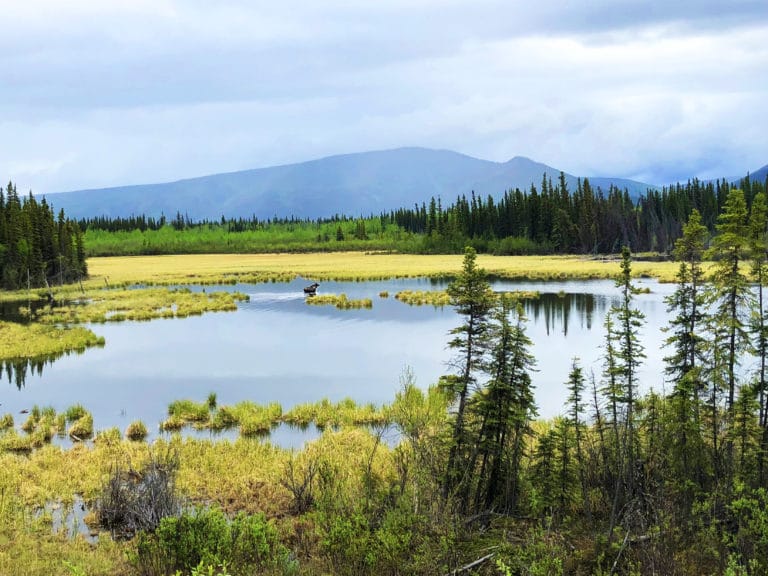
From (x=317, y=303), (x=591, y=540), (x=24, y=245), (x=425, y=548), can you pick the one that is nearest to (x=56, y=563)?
(x=425, y=548)

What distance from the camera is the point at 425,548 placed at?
31.0 feet

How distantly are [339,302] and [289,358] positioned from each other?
24263mm

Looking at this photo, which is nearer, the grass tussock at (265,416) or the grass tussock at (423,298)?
the grass tussock at (265,416)

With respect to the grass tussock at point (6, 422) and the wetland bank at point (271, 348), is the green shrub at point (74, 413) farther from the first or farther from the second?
the grass tussock at point (6, 422)

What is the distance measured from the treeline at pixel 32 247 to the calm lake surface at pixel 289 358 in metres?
35.9

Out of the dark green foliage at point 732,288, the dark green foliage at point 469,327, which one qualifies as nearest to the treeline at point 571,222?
the dark green foliage at point 732,288

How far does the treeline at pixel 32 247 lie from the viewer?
7869 cm

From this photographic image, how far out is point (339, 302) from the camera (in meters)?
61.2

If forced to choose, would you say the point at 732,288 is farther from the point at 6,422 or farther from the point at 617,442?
the point at 6,422

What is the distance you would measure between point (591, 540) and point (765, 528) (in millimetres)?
2626

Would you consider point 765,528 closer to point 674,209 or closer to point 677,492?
point 677,492

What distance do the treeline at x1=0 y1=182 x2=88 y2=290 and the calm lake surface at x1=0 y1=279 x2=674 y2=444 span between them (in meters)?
35.9

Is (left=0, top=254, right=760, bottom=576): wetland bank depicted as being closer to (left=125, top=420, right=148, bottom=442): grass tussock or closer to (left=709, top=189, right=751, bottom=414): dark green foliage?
(left=125, top=420, right=148, bottom=442): grass tussock

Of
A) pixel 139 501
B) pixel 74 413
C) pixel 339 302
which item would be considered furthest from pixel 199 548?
pixel 339 302
